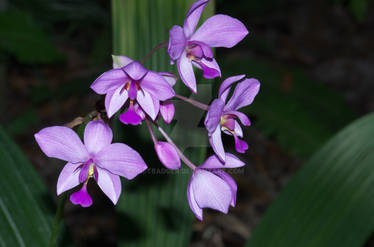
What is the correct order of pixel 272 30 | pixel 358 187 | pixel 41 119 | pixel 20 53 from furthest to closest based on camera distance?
pixel 272 30 < pixel 41 119 < pixel 20 53 < pixel 358 187

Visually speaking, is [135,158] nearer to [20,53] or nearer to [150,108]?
[150,108]

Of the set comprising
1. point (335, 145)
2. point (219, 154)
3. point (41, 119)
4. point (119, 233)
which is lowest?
point (41, 119)

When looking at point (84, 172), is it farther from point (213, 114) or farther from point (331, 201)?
point (331, 201)

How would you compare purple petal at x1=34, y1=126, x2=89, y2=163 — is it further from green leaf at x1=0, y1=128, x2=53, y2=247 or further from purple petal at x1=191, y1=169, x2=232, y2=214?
green leaf at x1=0, y1=128, x2=53, y2=247

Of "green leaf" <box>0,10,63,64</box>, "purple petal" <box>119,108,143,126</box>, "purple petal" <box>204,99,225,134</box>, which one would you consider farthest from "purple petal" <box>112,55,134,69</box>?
"green leaf" <box>0,10,63,64</box>

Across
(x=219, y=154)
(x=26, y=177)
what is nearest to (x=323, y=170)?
(x=219, y=154)

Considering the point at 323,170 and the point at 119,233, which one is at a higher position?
the point at 323,170
